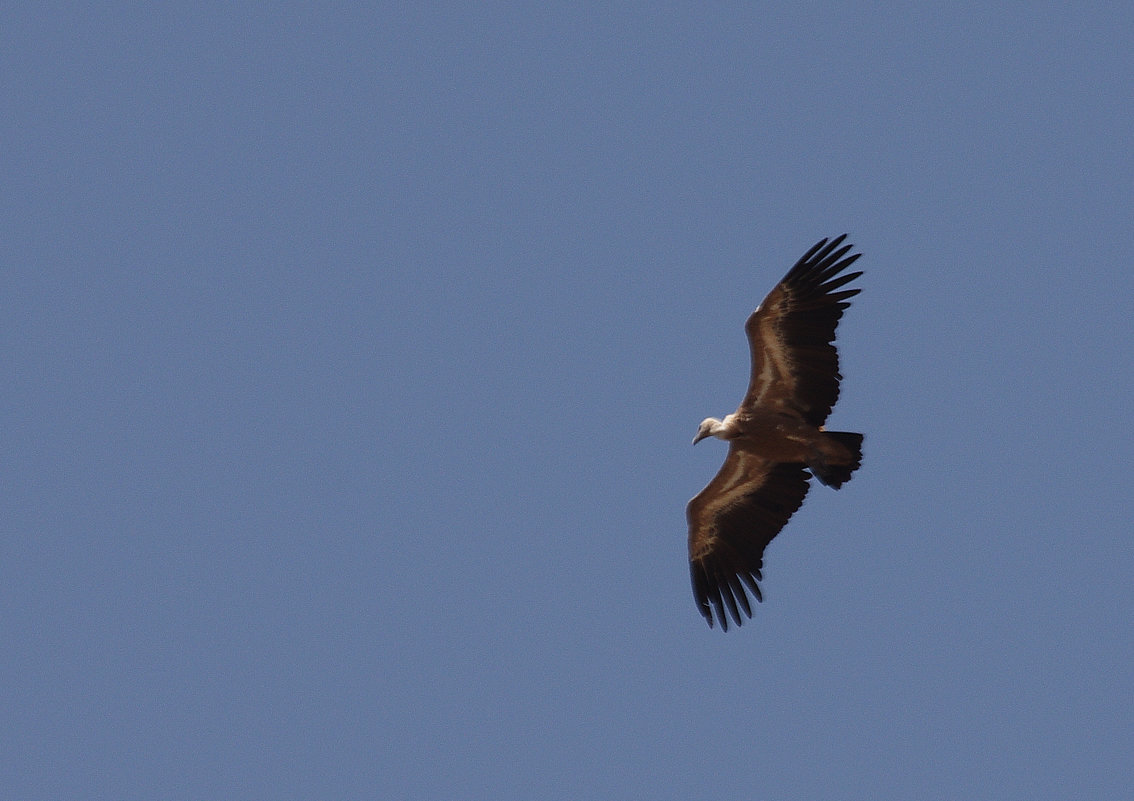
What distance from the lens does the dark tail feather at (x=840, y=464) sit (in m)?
22.0

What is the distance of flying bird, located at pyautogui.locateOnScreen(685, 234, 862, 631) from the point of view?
853 inches

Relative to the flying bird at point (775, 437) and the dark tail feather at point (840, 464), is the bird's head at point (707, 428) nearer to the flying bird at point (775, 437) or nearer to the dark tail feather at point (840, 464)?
the flying bird at point (775, 437)

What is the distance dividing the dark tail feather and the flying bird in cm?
1

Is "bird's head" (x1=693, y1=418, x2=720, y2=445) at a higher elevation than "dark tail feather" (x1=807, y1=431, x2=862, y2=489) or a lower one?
higher

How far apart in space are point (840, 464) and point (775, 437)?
100cm

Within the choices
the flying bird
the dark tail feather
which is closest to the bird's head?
the flying bird

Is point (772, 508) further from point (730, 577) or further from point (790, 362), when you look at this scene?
point (790, 362)

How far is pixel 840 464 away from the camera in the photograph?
22.2 meters

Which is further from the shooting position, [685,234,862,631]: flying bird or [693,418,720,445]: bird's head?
[693,418,720,445]: bird's head

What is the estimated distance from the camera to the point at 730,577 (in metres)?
24.3

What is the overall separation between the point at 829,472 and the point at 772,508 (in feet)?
5.74

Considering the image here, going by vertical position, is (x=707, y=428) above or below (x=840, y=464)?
above

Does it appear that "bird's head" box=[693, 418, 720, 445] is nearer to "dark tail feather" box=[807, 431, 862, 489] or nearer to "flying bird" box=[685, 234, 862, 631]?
"flying bird" box=[685, 234, 862, 631]

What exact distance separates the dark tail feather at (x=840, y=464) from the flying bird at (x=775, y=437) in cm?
1
